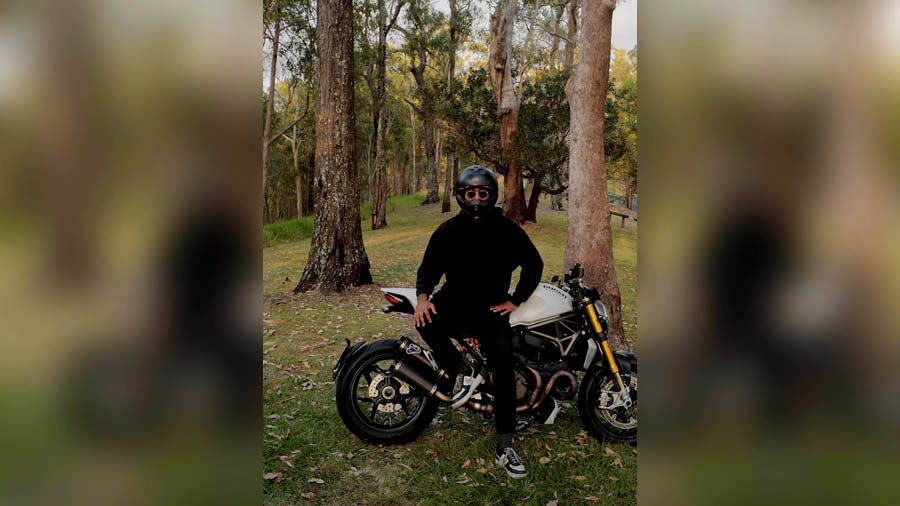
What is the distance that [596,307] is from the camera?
4.00 meters

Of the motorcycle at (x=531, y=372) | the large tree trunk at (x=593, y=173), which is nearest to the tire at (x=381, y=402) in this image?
the motorcycle at (x=531, y=372)

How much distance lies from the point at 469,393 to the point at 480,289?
0.73 metres

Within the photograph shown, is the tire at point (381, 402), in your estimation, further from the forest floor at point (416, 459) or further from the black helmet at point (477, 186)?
the black helmet at point (477, 186)

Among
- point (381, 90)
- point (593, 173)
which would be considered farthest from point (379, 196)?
point (593, 173)

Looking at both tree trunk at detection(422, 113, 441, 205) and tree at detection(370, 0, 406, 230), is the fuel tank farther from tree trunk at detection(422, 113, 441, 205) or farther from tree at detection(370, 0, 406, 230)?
tree trunk at detection(422, 113, 441, 205)

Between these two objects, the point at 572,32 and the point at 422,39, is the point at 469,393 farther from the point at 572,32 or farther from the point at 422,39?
the point at 422,39

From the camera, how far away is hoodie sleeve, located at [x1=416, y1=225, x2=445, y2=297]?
3.87 metres

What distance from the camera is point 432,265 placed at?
388cm

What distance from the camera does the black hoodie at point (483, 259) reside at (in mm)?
3799

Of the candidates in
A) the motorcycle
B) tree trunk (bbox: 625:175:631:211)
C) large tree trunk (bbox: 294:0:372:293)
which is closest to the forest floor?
the motorcycle

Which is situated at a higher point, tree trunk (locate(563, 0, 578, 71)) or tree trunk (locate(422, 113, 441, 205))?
tree trunk (locate(563, 0, 578, 71))
